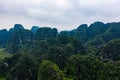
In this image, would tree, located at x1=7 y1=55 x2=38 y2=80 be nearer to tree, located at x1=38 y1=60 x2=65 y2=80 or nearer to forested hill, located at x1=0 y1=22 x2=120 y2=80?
forested hill, located at x1=0 y1=22 x2=120 y2=80

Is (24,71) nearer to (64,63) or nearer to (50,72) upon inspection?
(64,63)

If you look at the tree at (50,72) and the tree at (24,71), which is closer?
the tree at (50,72)

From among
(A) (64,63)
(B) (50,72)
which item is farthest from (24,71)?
(B) (50,72)

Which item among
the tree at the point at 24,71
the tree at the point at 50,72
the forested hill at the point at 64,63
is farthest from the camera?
the tree at the point at 24,71

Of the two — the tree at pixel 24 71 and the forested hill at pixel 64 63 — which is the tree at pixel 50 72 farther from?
the tree at pixel 24 71

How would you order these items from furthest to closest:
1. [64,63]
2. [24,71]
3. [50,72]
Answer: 1. [64,63]
2. [24,71]
3. [50,72]

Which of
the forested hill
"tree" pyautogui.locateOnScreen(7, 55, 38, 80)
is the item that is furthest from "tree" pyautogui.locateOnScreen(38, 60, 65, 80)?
"tree" pyautogui.locateOnScreen(7, 55, 38, 80)

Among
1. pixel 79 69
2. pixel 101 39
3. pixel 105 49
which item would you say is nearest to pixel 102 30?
pixel 101 39

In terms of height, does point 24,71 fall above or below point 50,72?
below

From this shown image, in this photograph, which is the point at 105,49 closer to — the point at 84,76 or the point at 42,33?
the point at 84,76

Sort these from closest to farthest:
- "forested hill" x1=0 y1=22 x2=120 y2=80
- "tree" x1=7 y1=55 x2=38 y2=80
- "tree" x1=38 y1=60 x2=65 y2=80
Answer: "tree" x1=38 y1=60 x2=65 y2=80
"forested hill" x1=0 y1=22 x2=120 y2=80
"tree" x1=7 y1=55 x2=38 y2=80

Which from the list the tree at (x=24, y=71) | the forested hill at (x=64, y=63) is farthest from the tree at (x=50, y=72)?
the tree at (x=24, y=71)
